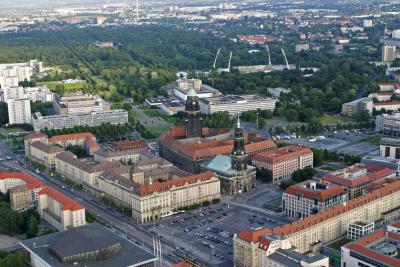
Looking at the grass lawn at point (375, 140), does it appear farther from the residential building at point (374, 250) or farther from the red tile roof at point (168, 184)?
the residential building at point (374, 250)

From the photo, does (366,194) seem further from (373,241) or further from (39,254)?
(39,254)

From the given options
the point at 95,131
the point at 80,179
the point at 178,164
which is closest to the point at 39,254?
the point at 80,179

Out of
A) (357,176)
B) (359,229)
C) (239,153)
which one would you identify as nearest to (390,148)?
(357,176)

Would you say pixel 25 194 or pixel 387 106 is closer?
pixel 25 194

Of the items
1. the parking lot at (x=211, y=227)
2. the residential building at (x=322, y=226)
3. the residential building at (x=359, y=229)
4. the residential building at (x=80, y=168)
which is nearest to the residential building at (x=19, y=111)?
the residential building at (x=80, y=168)

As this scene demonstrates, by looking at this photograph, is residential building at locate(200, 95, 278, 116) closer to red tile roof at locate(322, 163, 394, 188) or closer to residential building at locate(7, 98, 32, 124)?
residential building at locate(7, 98, 32, 124)

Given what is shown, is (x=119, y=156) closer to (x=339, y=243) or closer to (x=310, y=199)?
(x=310, y=199)
